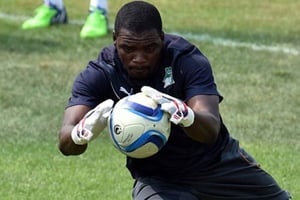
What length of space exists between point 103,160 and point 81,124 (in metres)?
2.75

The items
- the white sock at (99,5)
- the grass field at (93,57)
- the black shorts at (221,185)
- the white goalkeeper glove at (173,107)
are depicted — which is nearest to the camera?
the white goalkeeper glove at (173,107)

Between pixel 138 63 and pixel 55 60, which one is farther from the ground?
pixel 138 63

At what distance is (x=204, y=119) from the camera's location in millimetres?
4660

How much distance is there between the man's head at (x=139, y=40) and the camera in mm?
4695

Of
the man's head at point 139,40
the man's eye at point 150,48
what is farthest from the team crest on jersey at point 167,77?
the man's eye at point 150,48

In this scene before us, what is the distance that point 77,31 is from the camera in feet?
39.4

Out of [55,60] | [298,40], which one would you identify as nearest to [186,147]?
[55,60]

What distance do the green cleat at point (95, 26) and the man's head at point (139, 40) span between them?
682 centimetres

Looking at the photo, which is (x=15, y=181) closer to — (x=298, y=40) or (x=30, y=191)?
(x=30, y=191)

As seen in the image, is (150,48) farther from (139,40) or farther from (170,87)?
(170,87)

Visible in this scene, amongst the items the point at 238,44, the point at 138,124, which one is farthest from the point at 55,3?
the point at 138,124

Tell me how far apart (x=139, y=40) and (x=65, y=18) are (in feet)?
26.1

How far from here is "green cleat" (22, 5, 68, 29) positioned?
12211 mm

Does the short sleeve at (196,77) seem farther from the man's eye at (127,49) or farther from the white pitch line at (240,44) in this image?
the white pitch line at (240,44)
